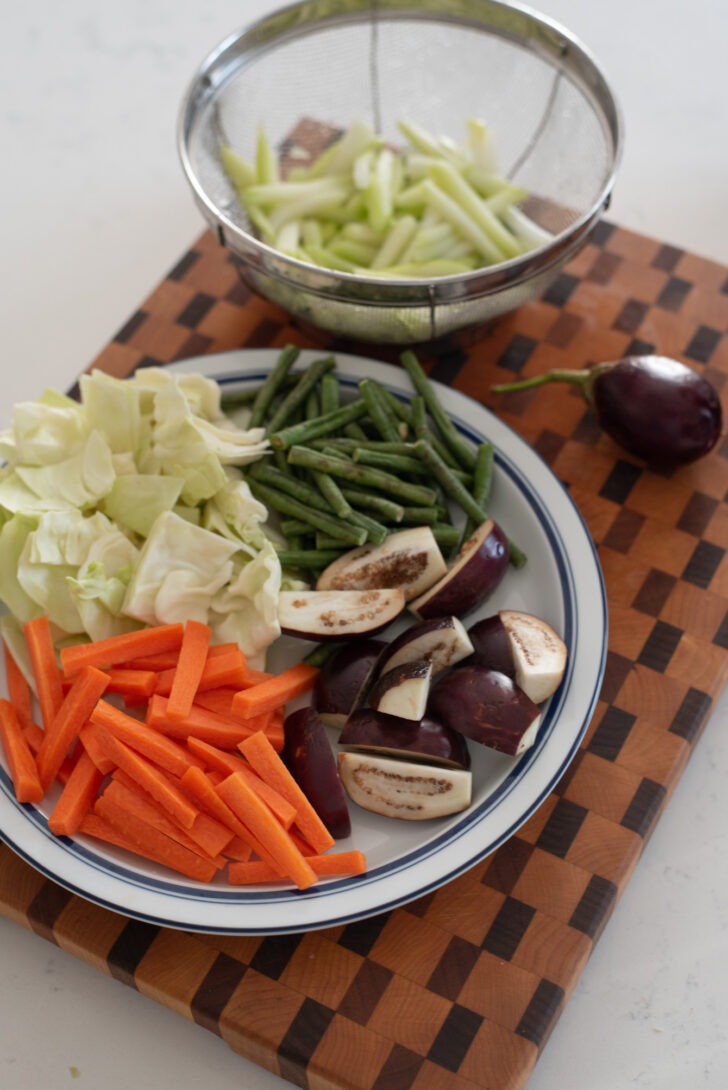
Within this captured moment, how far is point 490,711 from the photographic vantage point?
237 centimetres

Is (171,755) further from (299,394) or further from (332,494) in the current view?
(299,394)

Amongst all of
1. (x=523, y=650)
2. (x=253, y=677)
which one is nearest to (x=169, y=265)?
(x=253, y=677)

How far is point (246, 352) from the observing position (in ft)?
10.2

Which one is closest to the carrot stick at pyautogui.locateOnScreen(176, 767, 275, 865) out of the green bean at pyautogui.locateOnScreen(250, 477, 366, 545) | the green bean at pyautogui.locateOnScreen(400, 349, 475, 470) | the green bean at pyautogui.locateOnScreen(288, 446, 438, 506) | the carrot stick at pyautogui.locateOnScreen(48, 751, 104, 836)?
the carrot stick at pyautogui.locateOnScreen(48, 751, 104, 836)

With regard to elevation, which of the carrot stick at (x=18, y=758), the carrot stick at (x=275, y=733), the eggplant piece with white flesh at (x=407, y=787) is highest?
the carrot stick at (x=18, y=758)

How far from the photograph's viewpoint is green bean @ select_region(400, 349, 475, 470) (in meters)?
2.88

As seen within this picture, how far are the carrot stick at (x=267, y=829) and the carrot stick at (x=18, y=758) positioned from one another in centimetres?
43

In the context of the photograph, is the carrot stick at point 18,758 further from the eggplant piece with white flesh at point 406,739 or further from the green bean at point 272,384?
the green bean at point 272,384

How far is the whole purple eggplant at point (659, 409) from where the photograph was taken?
2816 mm

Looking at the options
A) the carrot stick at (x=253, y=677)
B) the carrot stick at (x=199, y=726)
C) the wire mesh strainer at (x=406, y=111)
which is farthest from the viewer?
the wire mesh strainer at (x=406, y=111)

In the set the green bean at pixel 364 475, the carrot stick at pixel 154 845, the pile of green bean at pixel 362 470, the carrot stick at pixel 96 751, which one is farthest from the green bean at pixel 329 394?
the carrot stick at pixel 154 845

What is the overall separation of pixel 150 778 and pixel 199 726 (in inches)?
6.2

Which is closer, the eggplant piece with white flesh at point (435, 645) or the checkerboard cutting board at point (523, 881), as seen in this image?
the checkerboard cutting board at point (523, 881)

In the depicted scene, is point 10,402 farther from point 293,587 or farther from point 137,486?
point 293,587
